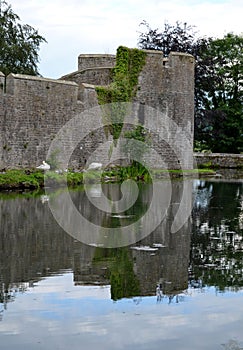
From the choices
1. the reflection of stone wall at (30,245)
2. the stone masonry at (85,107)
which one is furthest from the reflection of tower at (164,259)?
the stone masonry at (85,107)

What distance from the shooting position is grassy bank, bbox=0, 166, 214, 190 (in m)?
17.5

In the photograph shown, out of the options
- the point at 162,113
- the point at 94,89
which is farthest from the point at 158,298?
the point at 162,113

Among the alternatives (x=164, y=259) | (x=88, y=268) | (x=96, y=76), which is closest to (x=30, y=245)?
(x=88, y=268)

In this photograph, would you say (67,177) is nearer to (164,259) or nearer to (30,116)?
(30,116)

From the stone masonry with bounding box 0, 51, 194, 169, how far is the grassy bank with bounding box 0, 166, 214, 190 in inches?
40.0

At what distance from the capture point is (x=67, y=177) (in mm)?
19531

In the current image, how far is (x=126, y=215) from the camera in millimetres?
11602

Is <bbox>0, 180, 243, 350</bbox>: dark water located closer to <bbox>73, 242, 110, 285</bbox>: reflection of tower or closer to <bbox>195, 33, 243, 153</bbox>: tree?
<bbox>73, 242, 110, 285</bbox>: reflection of tower

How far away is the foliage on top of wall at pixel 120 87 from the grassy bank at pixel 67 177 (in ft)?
5.28

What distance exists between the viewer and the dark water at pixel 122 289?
4.43 m

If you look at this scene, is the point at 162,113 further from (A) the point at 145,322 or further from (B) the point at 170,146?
(A) the point at 145,322

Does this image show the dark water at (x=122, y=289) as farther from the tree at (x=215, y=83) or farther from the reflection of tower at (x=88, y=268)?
the tree at (x=215, y=83)

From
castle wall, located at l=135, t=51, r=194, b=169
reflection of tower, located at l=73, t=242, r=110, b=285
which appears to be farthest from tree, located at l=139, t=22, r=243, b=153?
reflection of tower, located at l=73, t=242, r=110, b=285

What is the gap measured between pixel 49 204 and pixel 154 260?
6.24 m
